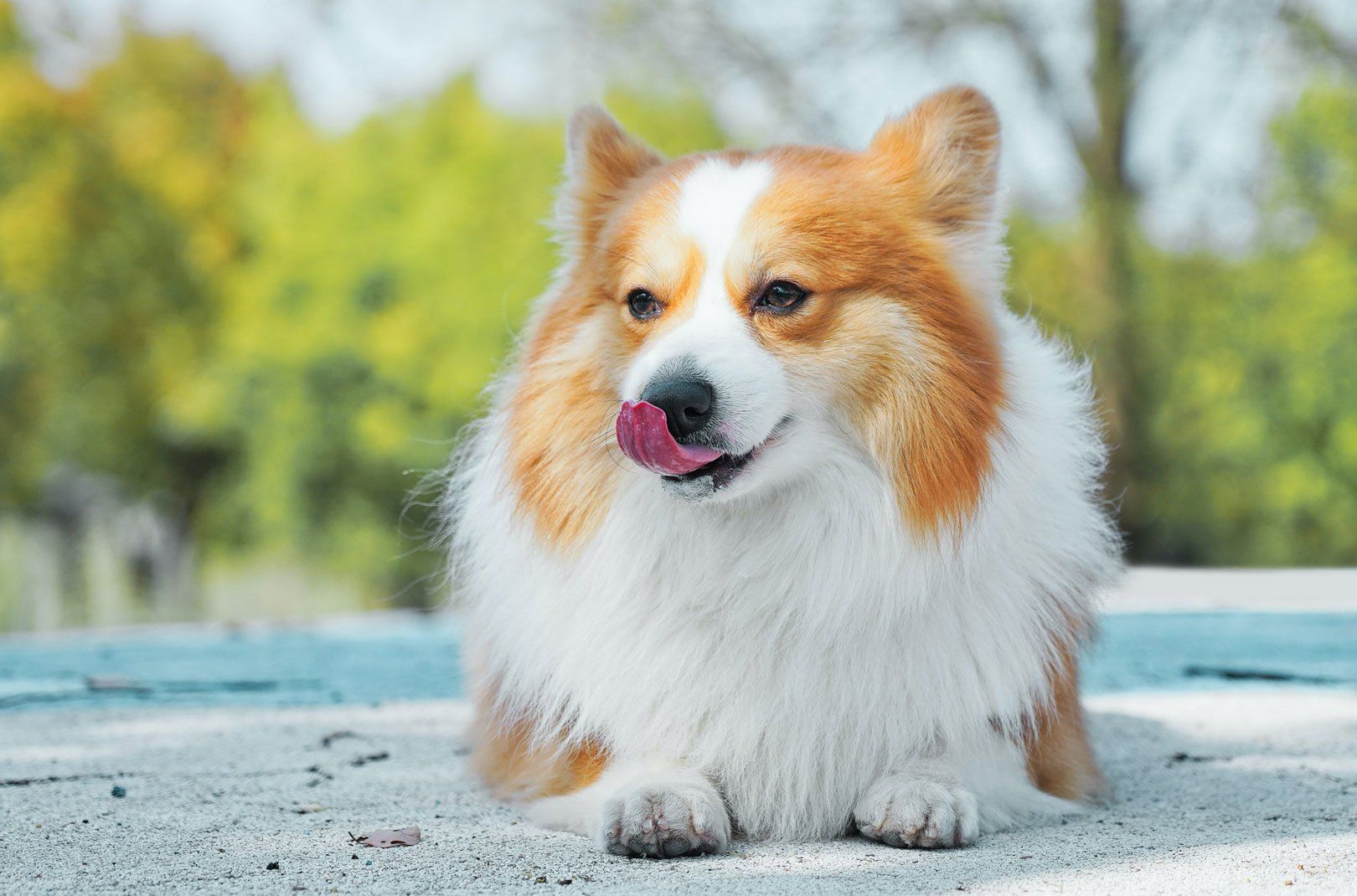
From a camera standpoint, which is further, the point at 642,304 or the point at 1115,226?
the point at 1115,226

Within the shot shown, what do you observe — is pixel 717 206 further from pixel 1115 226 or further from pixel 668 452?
pixel 1115 226

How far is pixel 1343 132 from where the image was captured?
1434cm

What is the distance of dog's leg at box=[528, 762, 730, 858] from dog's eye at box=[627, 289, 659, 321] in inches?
34.8

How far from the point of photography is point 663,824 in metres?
2.24

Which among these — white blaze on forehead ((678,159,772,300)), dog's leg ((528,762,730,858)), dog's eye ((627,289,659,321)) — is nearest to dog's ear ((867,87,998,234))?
white blaze on forehead ((678,159,772,300))

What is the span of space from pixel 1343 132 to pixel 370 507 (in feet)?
43.7

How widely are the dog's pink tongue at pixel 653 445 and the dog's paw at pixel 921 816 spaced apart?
69 centimetres

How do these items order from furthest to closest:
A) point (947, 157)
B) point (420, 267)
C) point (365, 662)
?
point (420, 267) < point (365, 662) < point (947, 157)

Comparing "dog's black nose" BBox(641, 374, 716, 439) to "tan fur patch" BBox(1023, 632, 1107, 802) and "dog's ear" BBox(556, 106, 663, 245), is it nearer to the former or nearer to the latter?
"dog's ear" BBox(556, 106, 663, 245)

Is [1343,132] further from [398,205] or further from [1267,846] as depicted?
[1267,846]

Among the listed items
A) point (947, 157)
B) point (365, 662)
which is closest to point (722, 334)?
point (947, 157)

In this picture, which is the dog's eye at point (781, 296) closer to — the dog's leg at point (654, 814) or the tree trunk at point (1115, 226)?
the dog's leg at point (654, 814)

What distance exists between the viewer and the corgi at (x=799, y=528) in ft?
7.96

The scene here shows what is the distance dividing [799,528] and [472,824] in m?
0.85
